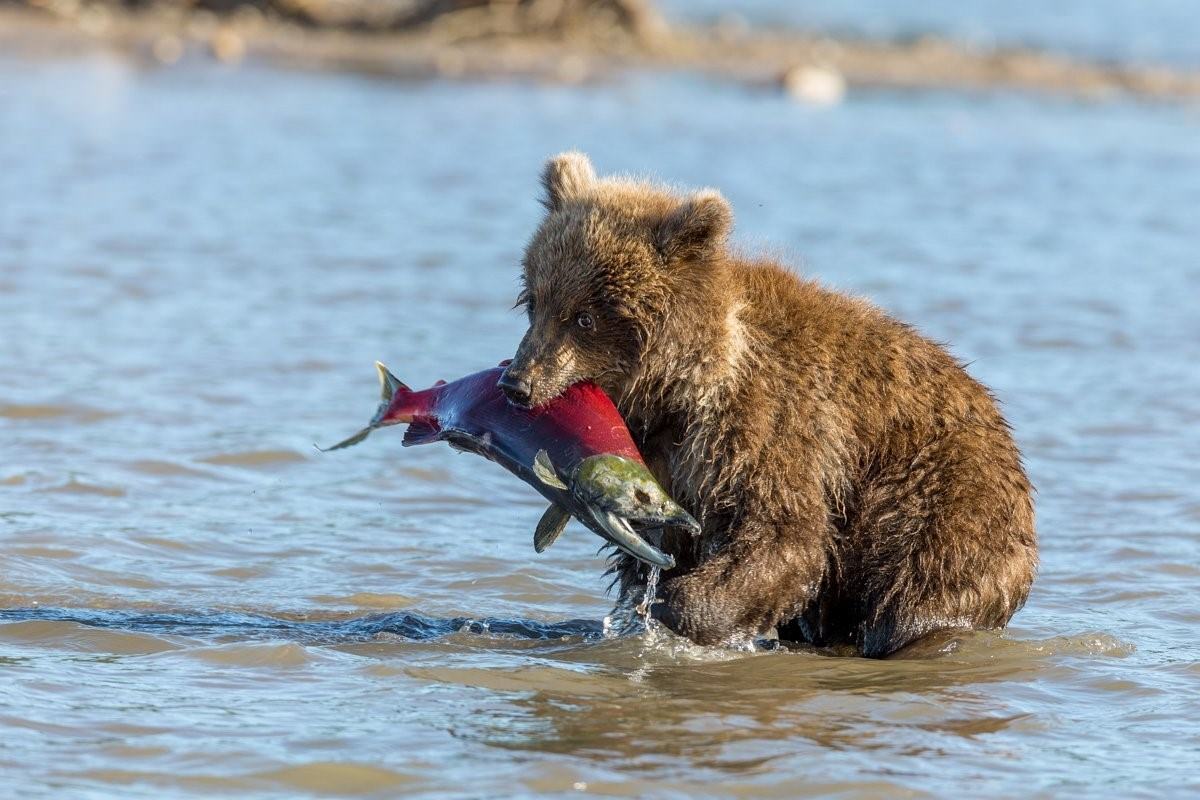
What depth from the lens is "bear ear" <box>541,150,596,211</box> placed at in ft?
21.4

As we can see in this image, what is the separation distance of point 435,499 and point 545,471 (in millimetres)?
3055

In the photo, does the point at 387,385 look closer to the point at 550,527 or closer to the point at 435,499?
the point at 550,527

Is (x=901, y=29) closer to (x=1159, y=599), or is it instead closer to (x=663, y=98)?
(x=663, y=98)

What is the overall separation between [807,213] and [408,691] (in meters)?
11.6

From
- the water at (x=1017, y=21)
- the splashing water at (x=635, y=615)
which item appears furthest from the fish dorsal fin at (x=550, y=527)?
the water at (x=1017, y=21)

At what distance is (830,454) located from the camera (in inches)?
243

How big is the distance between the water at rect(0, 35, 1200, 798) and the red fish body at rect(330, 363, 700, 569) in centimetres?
56

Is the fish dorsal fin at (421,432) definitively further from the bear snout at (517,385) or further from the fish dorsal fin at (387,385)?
the bear snout at (517,385)

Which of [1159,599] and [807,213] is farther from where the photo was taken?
[807,213]

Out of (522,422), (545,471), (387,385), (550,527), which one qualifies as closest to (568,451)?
(545,471)

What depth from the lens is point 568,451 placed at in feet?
19.5

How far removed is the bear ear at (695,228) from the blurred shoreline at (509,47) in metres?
20.4

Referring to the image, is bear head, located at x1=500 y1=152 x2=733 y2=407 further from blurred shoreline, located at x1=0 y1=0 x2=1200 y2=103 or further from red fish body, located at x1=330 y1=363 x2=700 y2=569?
blurred shoreline, located at x1=0 y1=0 x2=1200 y2=103

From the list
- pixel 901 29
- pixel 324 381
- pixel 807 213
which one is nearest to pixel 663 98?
pixel 807 213
